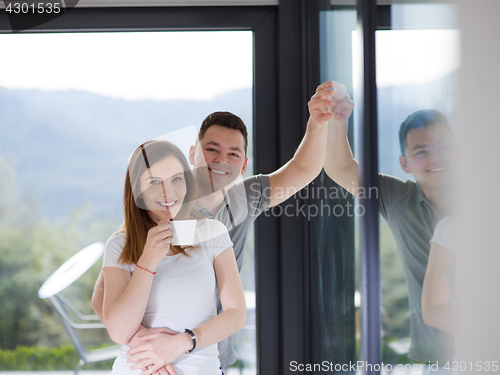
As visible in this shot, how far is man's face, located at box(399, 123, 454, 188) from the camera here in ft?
1.50

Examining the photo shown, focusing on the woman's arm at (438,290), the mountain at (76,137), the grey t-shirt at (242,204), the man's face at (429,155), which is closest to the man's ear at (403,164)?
the man's face at (429,155)

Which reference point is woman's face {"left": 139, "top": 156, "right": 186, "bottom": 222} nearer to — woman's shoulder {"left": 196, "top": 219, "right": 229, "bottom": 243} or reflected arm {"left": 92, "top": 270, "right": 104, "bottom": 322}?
woman's shoulder {"left": 196, "top": 219, "right": 229, "bottom": 243}

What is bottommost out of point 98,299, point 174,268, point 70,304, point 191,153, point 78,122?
point 70,304

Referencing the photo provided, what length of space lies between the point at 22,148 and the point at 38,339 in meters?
0.71

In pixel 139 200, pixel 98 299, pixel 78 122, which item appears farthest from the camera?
pixel 78 122

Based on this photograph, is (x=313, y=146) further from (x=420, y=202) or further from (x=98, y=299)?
(x=98, y=299)

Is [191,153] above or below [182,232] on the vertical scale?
above

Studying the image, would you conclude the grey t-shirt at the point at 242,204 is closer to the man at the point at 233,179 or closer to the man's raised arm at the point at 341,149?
the man at the point at 233,179

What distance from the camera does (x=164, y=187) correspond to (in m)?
0.98

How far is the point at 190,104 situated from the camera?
4.58ft

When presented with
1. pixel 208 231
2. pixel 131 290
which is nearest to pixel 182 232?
pixel 208 231

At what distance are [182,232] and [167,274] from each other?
4.3 inches

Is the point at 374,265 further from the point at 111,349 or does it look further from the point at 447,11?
the point at 111,349

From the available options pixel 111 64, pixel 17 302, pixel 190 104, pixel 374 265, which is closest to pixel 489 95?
pixel 374 265
